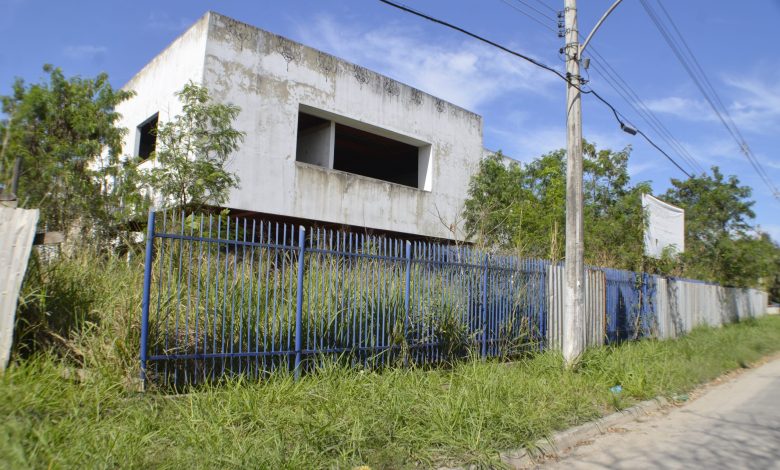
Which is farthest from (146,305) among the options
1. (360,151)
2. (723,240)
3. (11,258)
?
(723,240)

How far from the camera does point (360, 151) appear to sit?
18.1 m

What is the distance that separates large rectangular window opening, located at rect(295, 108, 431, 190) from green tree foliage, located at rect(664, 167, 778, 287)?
11574 millimetres

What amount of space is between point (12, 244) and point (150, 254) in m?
1.32

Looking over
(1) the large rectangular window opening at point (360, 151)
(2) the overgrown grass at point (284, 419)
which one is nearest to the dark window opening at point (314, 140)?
(1) the large rectangular window opening at point (360, 151)

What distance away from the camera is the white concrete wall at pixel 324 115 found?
11766mm

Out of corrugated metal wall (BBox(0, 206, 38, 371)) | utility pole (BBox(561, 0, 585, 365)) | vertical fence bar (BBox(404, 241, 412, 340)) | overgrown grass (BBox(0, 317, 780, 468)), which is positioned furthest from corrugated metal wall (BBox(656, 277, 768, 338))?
corrugated metal wall (BBox(0, 206, 38, 371))

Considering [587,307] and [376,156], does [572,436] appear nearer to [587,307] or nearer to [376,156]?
[587,307]

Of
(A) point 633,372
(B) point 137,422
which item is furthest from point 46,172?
(A) point 633,372

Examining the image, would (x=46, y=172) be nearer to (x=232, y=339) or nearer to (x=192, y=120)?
(x=192, y=120)

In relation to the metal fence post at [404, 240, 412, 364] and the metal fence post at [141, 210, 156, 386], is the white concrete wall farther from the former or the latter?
the metal fence post at [141, 210, 156, 386]

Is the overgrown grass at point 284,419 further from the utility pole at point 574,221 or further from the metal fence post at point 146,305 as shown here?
the utility pole at point 574,221

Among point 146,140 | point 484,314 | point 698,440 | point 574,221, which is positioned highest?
point 146,140

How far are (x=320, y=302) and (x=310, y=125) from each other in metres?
9.54

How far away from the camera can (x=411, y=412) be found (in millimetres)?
5352
